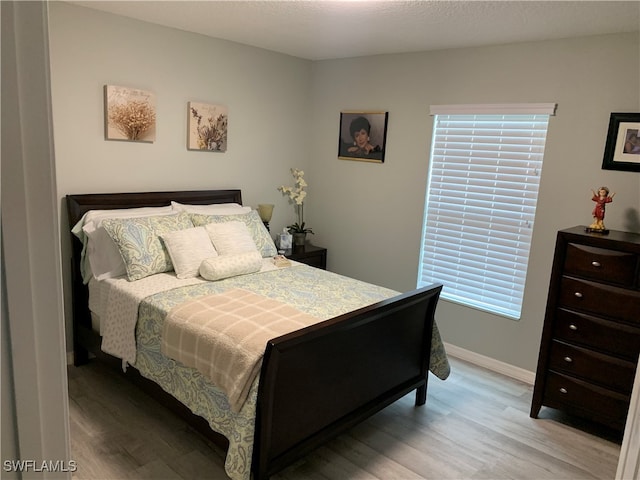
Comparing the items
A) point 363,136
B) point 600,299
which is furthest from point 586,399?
point 363,136

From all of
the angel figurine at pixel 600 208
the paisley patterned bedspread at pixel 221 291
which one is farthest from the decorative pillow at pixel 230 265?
the angel figurine at pixel 600 208

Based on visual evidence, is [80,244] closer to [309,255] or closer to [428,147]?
[309,255]

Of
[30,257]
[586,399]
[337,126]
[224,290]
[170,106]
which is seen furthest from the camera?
[337,126]

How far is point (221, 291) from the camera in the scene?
9.36 ft

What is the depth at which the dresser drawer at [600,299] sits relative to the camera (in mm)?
2580

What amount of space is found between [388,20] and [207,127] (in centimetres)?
168

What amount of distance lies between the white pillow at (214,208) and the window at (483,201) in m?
1.56

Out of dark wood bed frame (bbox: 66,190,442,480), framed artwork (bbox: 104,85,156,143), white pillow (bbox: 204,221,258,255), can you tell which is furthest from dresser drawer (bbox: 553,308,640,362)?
framed artwork (bbox: 104,85,156,143)

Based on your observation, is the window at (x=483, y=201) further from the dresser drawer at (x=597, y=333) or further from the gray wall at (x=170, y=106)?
the gray wall at (x=170, y=106)

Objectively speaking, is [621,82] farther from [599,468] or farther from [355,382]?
[355,382]

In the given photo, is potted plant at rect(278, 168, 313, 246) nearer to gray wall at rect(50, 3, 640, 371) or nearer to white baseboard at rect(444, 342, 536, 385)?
gray wall at rect(50, 3, 640, 371)

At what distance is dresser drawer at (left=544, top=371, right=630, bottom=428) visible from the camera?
8.71 feet

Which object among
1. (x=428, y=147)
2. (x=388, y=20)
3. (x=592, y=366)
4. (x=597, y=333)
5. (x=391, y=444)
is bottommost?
(x=391, y=444)

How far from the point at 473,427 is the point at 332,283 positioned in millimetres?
1241
